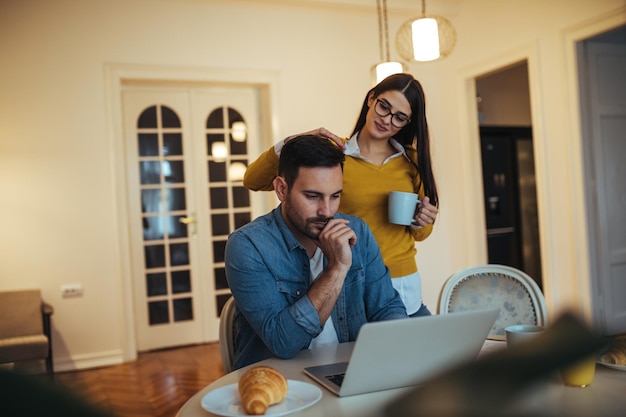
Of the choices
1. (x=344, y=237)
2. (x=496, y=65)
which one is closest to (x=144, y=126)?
(x=496, y=65)

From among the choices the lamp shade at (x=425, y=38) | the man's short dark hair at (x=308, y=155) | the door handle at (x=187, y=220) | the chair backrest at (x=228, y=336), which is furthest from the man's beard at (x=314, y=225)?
the door handle at (x=187, y=220)

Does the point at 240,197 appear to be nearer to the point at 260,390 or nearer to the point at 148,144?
the point at 148,144

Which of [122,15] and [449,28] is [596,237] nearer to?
[449,28]

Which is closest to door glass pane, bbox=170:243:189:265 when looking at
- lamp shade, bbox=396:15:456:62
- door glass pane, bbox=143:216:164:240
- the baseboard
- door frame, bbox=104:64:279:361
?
door glass pane, bbox=143:216:164:240

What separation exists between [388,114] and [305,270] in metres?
0.68

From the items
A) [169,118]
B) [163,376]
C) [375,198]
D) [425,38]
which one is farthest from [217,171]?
[375,198]

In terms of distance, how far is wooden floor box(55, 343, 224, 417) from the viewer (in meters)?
3.38

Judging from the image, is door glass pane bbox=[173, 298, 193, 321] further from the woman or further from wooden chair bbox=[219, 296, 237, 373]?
wooden chair bbox=[219, 296, 237, 373]

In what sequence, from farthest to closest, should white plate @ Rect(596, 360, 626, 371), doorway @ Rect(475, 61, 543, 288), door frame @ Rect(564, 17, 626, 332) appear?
doorway @ Rect(475, 61, 543, 288) → door frame @ Rect(564, 17, 626, 332) → white plate @ Rect(596, 360, 626, 371)

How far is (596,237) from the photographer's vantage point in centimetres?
400

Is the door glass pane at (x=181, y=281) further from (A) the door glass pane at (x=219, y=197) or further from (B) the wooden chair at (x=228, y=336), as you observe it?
(B) the wooden chair at (x=228, y=336)

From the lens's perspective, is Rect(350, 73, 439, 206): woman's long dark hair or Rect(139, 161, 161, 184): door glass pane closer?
Rect(350, 73, 439, 206): woman's long dark hair

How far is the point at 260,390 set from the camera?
1.00 metres

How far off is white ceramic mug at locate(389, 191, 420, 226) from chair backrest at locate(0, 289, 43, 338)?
292 centimetres
